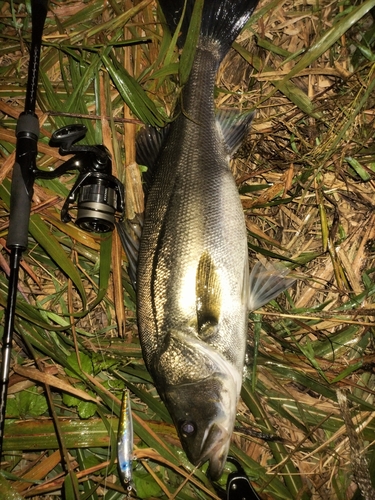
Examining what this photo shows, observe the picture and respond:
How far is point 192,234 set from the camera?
230 cm

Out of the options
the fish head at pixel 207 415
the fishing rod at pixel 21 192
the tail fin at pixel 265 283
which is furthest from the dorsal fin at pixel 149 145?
the fish head at pixel 207 415

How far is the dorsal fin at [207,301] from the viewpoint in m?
2.25

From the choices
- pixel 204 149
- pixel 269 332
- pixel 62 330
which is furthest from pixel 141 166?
pixel 269 332

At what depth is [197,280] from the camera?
7.41 feet

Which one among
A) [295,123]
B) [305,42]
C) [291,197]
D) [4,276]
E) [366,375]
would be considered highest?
[305,42]

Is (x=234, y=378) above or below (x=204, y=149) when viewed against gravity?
below

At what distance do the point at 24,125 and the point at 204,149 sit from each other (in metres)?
1.03

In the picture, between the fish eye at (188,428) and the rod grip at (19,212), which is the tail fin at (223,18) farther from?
the fish eye at (188,428)

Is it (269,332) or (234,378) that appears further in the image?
(269,332)

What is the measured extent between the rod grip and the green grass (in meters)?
0.33

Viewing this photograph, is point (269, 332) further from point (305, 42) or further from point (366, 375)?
point (305, 42)

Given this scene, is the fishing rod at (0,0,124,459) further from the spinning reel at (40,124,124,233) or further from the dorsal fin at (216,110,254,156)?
the dorsal fin at (216,110,254,156)

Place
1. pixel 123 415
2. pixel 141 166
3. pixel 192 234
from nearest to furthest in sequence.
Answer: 1. pixel 192 234
2. pixel 123 415
3. pixel 141 166

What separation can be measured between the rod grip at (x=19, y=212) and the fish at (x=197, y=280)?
63 cm
